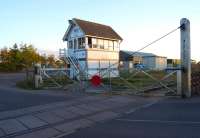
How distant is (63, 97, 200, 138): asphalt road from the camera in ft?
27.6

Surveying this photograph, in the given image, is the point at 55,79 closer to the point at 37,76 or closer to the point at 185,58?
the point at 37,76

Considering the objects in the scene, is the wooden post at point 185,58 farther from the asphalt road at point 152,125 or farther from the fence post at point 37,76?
the fence post at point 37,76

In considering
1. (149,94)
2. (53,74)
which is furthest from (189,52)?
(53,74)

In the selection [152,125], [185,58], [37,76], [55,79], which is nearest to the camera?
[152,125]

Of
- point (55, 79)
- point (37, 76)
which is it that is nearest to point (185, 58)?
point (37, 76)

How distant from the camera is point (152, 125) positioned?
9602mm

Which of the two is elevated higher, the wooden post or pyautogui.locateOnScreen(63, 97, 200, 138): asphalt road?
the wooden post

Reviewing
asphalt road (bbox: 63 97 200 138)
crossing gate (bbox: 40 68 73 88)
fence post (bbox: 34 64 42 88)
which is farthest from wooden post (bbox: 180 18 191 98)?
fence post (bbox: 34 64 42 88)

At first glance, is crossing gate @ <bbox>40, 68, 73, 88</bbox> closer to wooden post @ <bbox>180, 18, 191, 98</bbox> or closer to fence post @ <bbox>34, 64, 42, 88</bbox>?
fence post @ <bbox>34, 64, 42, 88</bbox>

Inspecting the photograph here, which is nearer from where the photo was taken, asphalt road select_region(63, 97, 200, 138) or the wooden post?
asphalt road select_region(63, 97, 200, 138)

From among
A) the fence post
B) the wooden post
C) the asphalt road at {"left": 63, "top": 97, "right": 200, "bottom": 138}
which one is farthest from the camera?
the fence post

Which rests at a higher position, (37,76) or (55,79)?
(37,76)

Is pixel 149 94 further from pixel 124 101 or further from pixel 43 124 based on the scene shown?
pixel 43 124

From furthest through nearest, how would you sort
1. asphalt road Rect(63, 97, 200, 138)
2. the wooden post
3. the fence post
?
the fence post < the wooden post < asphalt road Rect(63, 97, 200, 138)
